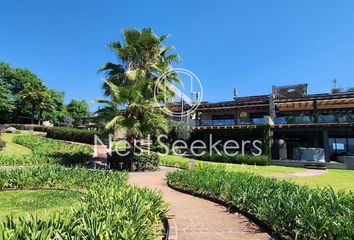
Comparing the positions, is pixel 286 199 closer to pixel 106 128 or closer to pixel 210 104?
pixel 106 128

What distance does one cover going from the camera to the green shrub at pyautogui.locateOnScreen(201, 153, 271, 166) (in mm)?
26547

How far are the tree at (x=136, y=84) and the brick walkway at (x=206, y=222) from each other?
744cm

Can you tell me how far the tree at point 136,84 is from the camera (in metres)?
18.2

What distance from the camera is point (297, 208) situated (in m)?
6.58

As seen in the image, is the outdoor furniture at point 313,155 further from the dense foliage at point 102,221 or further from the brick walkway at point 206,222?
the dense foliage at point 102,221

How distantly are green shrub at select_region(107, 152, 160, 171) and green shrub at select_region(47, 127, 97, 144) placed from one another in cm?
1316

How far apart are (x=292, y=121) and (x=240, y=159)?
256 inches

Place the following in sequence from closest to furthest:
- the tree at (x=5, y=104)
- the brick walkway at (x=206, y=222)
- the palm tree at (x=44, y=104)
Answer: the brick walkway at (x=206, y=222) < the tree at (x=5, y=104) < the palm tree at (x=44, y=104)

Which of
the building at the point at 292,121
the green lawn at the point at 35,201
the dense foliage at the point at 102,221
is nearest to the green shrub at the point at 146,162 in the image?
the green lawn at the point at 35,201

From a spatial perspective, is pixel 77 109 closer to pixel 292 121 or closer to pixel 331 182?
pixel 292 121

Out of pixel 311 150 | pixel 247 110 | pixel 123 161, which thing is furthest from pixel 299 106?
pixel 123 161

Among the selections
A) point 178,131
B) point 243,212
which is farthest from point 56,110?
point 243,212

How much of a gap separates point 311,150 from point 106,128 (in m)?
18.7

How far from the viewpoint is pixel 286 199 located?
737cm
